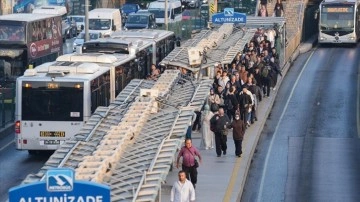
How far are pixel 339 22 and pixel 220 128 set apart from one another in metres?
41.3

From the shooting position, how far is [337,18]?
72938mm

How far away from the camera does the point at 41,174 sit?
63.3ft

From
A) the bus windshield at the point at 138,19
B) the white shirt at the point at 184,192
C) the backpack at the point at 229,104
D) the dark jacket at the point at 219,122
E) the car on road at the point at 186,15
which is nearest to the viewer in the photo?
the white shirt at the point at 184,192

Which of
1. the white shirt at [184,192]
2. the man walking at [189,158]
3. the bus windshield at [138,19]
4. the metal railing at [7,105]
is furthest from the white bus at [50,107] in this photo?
the bus windshield at [138,19]

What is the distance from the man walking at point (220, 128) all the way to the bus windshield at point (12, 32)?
19.6 m

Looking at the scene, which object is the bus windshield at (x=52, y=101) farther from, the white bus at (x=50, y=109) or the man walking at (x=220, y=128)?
the man walking at (x=220, y=128)

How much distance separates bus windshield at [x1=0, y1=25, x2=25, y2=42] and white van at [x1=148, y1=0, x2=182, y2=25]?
2984 centimetres

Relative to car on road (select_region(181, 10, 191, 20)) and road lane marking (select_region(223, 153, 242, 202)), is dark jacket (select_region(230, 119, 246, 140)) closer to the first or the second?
road lane marking (select_region(223, 153, 242, 202))

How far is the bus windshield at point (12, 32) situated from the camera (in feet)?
167

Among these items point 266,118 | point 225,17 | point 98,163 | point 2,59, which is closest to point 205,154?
point 266,118

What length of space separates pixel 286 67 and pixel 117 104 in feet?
92.6

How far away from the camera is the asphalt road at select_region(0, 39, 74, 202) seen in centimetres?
3130

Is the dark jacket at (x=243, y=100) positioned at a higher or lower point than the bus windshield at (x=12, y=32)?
lower

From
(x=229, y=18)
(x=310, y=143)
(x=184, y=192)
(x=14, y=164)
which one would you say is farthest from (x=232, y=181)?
(x=229, y=18)
